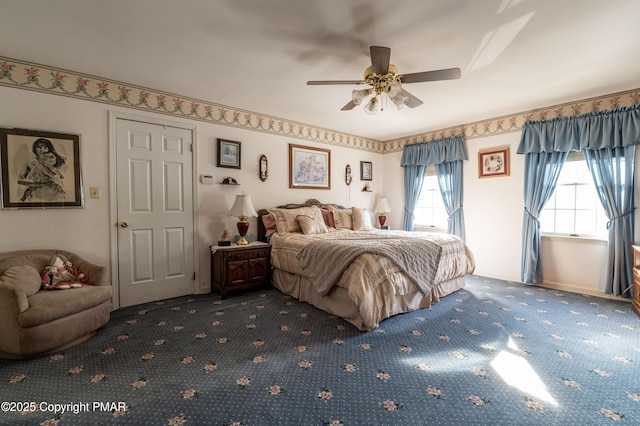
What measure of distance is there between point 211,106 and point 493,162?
14.2ft

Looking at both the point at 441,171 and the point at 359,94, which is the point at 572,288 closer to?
the point at 441,171

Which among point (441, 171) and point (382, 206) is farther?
point (382, 206)

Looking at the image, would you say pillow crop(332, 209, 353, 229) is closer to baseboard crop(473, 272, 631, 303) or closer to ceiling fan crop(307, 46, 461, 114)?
ceiling fan crop(307, 46, 461, 114)

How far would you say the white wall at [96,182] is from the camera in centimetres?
272

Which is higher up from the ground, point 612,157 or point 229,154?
point 229,154

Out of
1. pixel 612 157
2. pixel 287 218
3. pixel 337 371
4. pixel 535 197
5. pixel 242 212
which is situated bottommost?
pixel 337 371

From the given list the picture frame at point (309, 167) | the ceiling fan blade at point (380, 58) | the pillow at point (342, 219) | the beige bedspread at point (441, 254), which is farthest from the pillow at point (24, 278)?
the pillow at point (342, 219)

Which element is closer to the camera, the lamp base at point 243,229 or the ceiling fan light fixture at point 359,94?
the ceiling fan light fixture at point 359,94

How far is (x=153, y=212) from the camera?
3438 mm

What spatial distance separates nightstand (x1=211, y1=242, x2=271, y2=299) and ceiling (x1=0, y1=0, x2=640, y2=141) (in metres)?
1.97

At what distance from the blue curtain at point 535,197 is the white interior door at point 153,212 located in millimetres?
4696

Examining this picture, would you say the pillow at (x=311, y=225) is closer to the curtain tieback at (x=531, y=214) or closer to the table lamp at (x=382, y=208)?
the table lamp at (x=382, y=208)

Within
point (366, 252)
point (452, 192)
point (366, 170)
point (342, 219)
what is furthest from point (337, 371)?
point (366, 170)

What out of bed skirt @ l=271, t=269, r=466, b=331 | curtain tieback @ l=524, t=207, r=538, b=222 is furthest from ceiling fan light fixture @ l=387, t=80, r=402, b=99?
curtain tieback @ l=524, t=207, r=538, b=222
